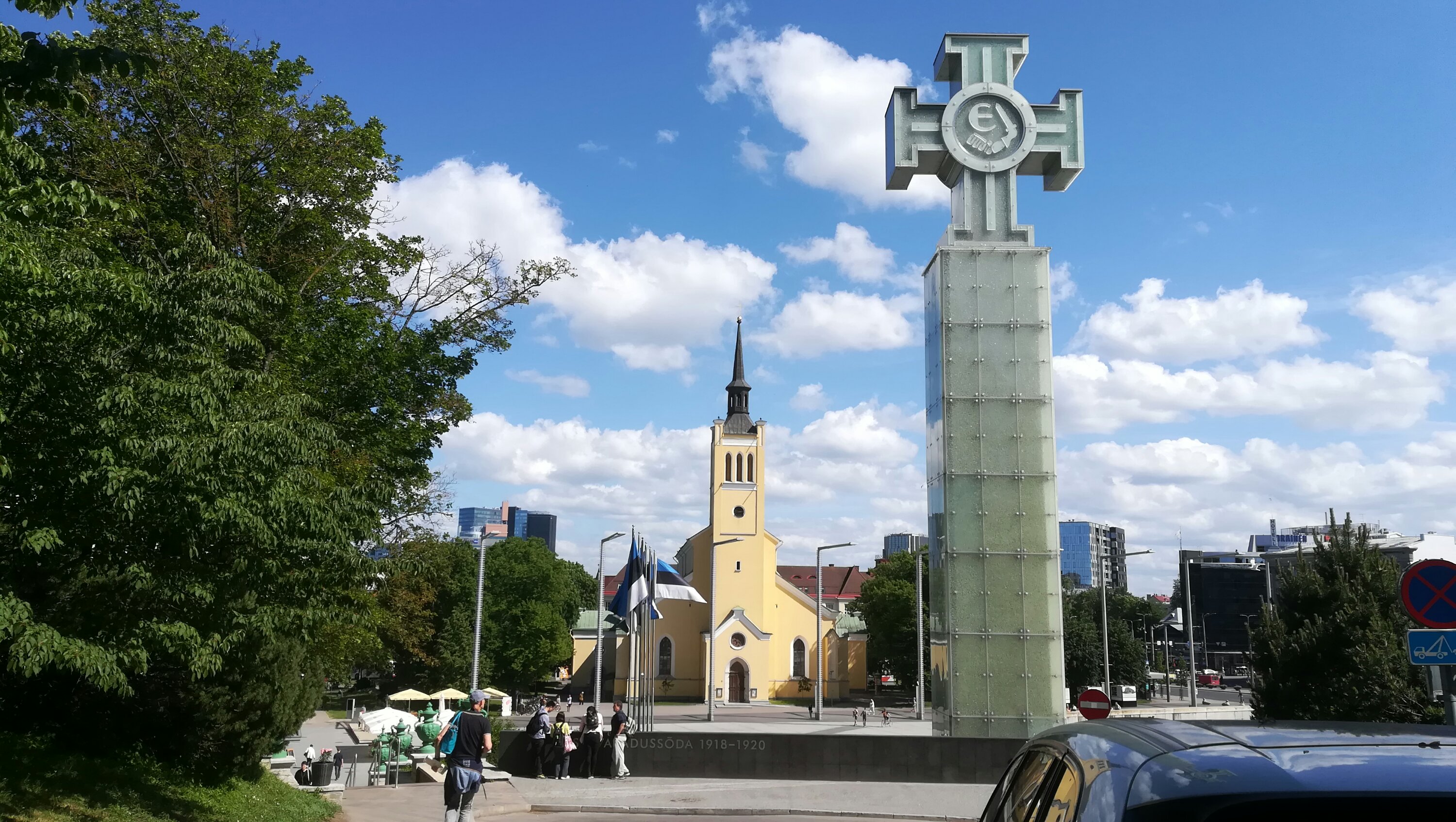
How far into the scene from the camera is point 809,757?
23.3 meters

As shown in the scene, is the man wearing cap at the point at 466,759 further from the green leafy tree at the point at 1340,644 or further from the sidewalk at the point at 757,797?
the green leafy tree at the point at 1340,644

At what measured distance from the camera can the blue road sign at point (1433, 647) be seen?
788cm

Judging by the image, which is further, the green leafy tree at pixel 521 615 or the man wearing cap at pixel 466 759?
the green leafy tree at pixel 521 615

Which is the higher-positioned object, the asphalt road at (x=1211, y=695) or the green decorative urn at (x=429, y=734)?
the green decorative urn at (x=429, y=734)

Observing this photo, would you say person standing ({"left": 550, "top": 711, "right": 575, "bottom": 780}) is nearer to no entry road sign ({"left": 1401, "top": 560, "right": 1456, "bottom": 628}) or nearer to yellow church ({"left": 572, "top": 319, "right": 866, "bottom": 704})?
no entry road sign ({"left": 1401, "top": 560, "right": 1456, "bottom": 628})

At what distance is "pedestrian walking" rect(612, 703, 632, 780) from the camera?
22781 millimetres

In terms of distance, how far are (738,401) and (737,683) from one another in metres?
20.1

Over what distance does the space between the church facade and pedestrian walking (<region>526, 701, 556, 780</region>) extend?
4956cm

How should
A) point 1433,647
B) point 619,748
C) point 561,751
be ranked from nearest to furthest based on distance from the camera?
point 1433,647
point 619,748
point 561,751

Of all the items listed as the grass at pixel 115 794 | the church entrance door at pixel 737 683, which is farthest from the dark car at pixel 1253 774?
the church entrance door at pixel 737 683

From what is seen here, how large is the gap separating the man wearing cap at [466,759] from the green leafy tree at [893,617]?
2337 inches

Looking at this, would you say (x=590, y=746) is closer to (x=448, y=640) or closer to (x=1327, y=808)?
(x=1327, y=808)

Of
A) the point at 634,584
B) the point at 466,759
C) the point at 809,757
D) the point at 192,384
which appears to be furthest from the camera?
the point at 634,584

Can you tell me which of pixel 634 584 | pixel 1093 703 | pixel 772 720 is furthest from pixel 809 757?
pixel 772 720
